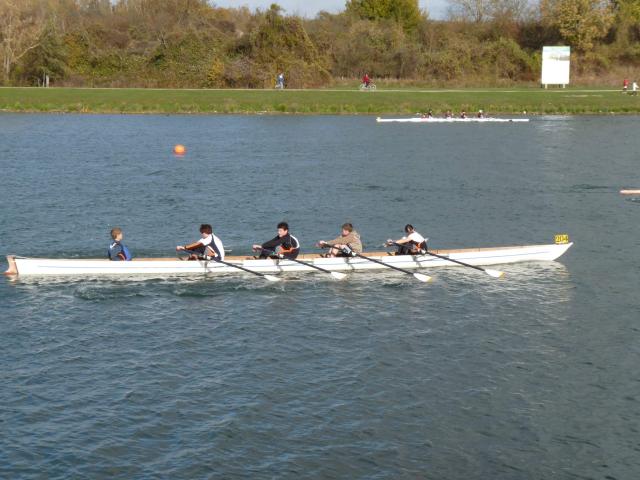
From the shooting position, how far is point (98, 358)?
2658 cm

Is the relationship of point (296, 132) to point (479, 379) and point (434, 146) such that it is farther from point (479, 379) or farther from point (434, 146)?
point (479, 379)

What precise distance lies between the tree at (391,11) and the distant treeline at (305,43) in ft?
0.64

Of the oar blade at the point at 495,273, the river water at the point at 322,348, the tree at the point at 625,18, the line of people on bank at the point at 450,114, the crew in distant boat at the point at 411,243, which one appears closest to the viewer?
the river water at the point at 322,348

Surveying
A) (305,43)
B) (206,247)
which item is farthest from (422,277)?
(305,43)

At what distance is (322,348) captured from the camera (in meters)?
27.7

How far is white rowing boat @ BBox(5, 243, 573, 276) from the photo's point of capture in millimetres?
33750

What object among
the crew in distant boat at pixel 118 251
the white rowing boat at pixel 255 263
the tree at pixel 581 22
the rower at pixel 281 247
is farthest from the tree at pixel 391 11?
the crew in distant boat at pixel 118 251

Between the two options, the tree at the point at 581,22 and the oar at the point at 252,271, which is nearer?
the oar at the point at 252,271

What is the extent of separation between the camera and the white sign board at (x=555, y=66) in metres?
119

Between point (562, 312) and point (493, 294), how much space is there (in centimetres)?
275

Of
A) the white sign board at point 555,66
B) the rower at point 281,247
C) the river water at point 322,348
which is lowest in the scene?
the river water at point 322,348

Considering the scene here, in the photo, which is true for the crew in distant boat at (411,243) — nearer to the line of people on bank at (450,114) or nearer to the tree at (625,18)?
the line of people on bank at (450,114)

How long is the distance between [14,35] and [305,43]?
1458 inches

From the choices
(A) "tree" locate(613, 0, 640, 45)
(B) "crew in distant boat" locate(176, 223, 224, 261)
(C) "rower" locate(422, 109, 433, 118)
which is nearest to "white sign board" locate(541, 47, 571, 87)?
(A) "tree" locate(613, 0, 640, 45)
